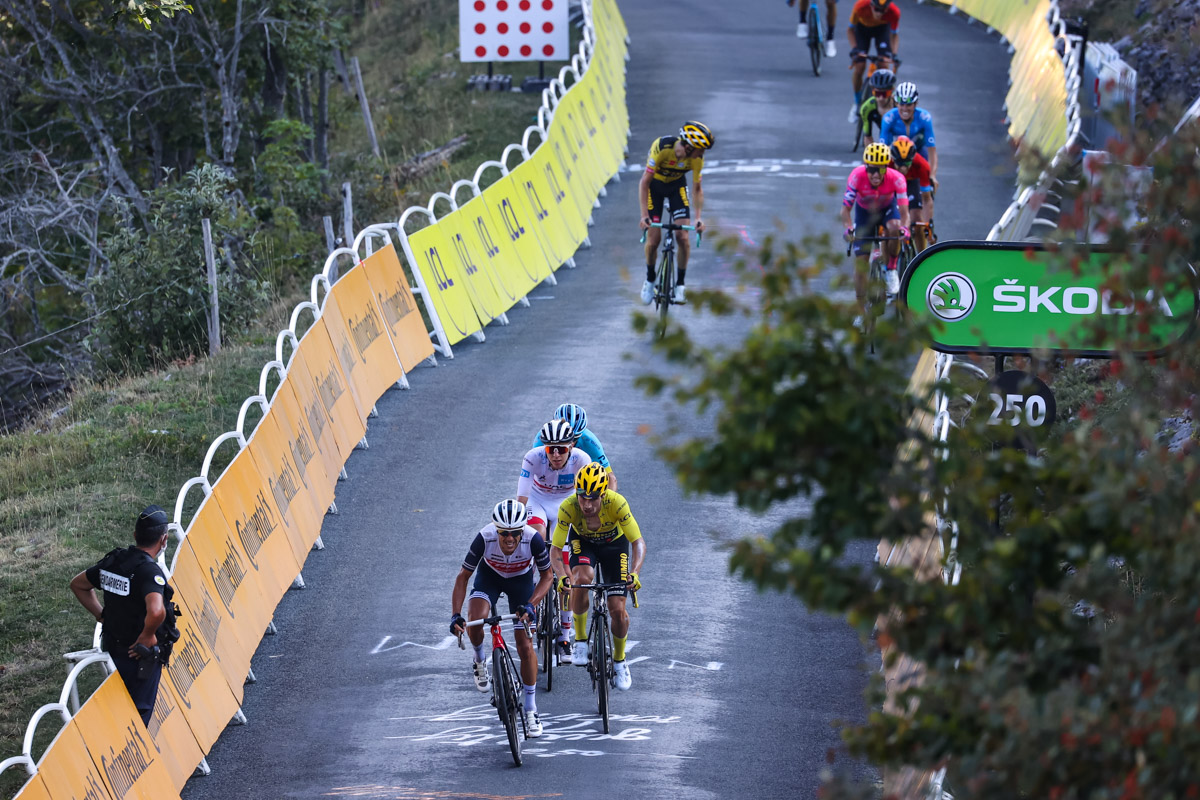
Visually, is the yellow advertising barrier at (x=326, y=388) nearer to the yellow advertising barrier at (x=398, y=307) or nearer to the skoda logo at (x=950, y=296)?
the yellow advertising barrier at (x=398, y=307)

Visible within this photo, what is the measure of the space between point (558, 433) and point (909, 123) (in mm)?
8578

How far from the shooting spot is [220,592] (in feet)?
36.7

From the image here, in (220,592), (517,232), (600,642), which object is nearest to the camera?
(600,642)

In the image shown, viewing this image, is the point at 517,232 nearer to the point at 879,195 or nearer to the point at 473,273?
the point at 473,273

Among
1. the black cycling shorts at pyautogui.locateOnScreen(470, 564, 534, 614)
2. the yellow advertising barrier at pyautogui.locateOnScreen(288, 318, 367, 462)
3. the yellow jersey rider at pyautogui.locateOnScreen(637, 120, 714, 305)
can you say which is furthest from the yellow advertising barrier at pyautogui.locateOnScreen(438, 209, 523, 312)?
the black cycling shorts at pyautogui.locateOnScreen(470, 564, 534, 614)

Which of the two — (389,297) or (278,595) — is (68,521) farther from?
(389,297)

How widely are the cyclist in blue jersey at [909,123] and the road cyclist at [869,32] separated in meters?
6.41

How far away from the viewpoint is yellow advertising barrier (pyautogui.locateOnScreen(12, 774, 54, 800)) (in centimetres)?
750

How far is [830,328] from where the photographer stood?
4555 millimetres

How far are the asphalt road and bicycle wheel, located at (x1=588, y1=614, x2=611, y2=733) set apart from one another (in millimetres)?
233

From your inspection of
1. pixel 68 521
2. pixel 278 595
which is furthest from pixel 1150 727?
pixel 68 521

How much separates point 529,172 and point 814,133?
30.8 ft

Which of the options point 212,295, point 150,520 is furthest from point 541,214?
point 150,520

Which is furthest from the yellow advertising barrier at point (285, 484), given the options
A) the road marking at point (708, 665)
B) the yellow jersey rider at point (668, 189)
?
the yellow jersey rider at point (668, 189)
